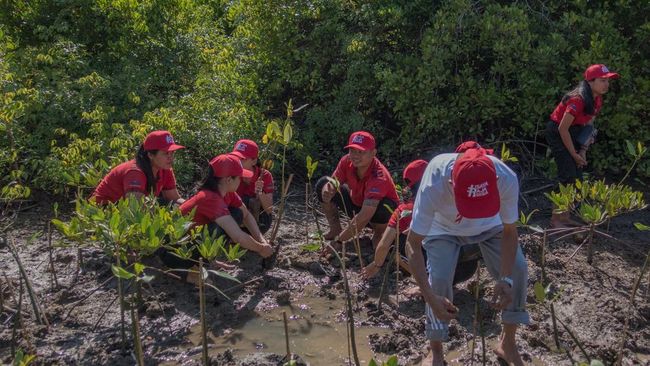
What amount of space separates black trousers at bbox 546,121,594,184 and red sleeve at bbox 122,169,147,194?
3.69 metres

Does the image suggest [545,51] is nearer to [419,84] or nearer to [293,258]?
[419,84]

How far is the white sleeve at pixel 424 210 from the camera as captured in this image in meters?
3.77

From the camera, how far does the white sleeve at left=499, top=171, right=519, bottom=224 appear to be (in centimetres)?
373

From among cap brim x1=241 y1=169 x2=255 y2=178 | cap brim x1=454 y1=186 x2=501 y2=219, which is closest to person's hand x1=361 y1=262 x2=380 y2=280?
cap brim x1=241 y1=169 x2=255 y2=178

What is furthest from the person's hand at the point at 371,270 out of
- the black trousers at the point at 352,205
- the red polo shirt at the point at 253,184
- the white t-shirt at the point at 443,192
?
the white t-shirt at the point at 443,192

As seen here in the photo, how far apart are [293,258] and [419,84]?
8.54 ft

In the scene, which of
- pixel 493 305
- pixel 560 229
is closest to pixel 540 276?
pixel 560 229

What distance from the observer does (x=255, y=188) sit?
636 centimetres

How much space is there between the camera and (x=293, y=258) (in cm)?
608

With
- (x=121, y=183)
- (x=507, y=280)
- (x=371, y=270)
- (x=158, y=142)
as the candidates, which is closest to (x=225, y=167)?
(x=158, y=142)

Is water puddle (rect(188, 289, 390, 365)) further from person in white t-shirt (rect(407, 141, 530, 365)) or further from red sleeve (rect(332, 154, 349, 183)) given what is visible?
red sleeve (rect(332, 154, 349, 183))

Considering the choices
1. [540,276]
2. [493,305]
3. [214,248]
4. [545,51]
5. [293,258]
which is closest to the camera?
[493,305]

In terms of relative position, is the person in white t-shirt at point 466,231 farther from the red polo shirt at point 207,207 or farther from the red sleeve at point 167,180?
the red sleeve at point 167,180

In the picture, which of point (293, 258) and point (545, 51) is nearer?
point (293, 258)
